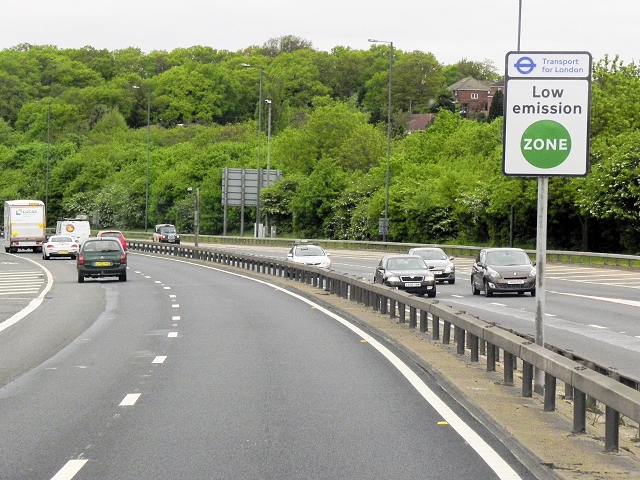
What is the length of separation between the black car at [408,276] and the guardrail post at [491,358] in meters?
18.7

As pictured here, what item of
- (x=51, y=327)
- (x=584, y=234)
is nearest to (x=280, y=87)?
(x=584, y=234)

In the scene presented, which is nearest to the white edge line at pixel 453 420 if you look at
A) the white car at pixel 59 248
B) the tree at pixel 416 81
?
the white car at pixel 59 248

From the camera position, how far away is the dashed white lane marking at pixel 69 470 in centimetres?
856

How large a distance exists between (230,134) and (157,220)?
21.6 m

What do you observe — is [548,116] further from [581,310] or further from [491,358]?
[581,310]

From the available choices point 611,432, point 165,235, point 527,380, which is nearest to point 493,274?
point 527,380

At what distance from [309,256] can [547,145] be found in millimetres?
34779

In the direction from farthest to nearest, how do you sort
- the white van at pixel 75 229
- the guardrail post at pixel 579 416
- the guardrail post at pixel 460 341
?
the white van at pixel 75 229 < the guardrail post at pixel 460 341 < the guardrail post at pixel 579 416

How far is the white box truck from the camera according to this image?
73500 millimetres

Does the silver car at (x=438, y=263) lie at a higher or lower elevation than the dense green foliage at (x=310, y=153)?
lower

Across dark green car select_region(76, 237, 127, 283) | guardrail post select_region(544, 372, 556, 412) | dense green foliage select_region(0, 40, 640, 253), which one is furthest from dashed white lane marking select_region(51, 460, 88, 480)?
dense green foliage select_region(0, 40, 640, 253)

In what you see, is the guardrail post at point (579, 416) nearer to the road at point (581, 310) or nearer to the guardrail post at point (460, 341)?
the road at point (581, 310)

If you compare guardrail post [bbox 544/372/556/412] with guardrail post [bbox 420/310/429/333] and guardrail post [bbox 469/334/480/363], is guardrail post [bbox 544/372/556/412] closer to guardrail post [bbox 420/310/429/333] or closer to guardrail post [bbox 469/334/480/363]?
guardrail post [bbox 469/334/480/363]

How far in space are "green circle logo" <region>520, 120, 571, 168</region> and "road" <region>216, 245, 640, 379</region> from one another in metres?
2.16
